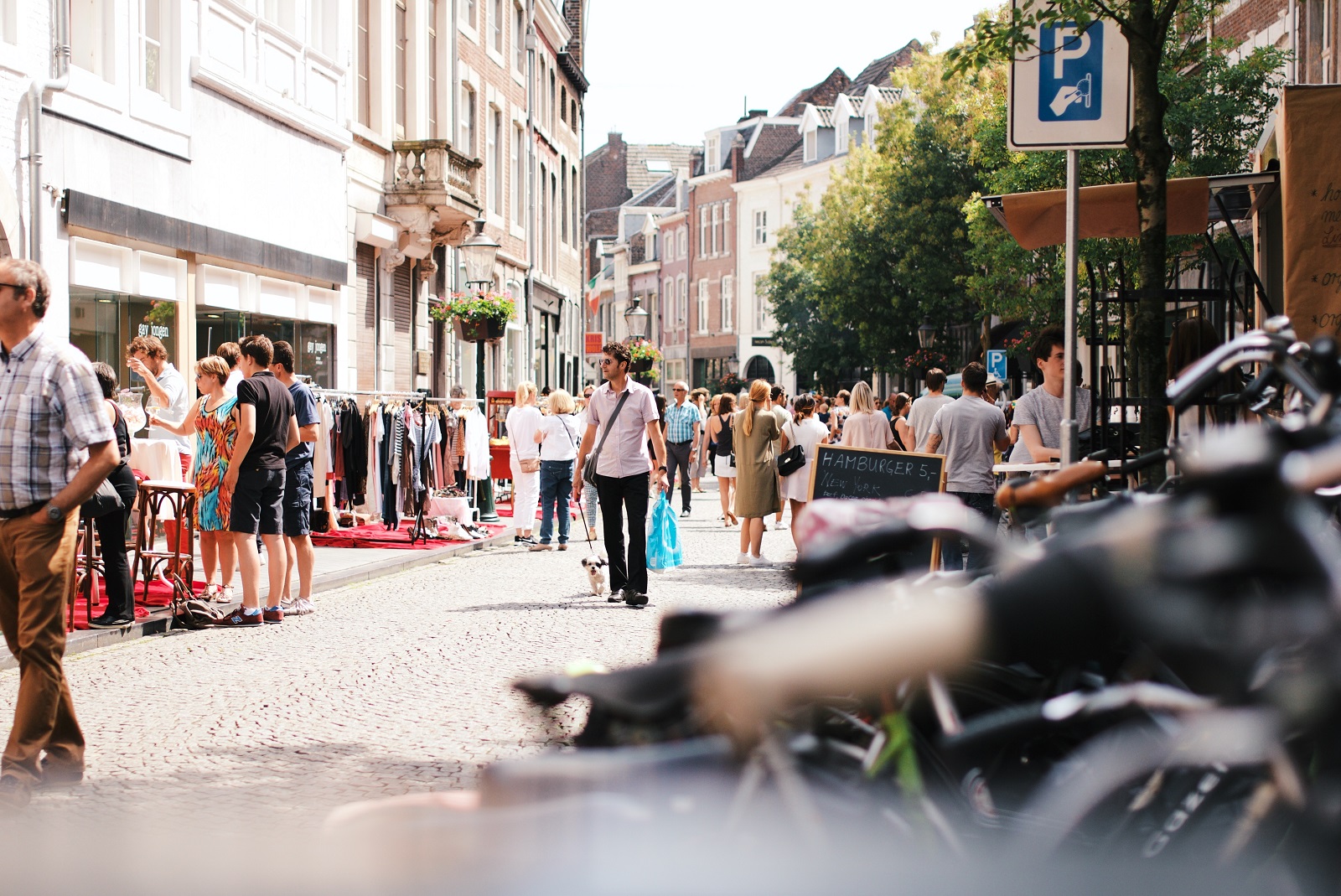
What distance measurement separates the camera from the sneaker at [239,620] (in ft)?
33.4

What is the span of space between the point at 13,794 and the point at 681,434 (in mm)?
16978

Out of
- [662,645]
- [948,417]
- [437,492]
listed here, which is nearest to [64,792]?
[662,645]

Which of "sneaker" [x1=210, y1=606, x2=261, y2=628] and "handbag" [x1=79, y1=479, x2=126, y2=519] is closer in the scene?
"handbag" [x1=79, y1=479, x2=126, y2=519]

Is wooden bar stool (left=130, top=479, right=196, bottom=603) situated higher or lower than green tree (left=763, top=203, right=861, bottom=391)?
lower

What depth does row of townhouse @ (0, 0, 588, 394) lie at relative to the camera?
14195 millimetres

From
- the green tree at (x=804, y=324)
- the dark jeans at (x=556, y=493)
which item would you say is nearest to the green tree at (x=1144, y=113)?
the dark jeans at (x=556, y=493)

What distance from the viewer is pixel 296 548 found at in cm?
1083

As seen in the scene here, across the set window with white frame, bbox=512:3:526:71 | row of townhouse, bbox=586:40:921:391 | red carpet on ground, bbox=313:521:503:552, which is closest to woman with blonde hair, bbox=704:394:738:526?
red carpet on ground, bbox=313:521:503:552

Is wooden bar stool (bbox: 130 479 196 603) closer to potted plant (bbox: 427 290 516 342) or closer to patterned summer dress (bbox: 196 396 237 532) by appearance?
patterned summer dress (bbox: 196 396 237 532)

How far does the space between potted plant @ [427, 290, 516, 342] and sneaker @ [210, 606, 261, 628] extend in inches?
556

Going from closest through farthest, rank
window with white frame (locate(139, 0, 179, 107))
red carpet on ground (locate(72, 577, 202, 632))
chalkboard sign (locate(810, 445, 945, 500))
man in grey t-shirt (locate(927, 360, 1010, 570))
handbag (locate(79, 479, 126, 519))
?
1. handbag (locate(79, 479, 126, 519))
2. man in grey t-shirt (locate(927, 360, 1010, 570))
3. chalkboard sign (locate(810, 445, 945, 500))
4. red carpet on ground (locate(72, 577, 202, 632))
5. window with white frame (locate(139, 0, 179, 107))

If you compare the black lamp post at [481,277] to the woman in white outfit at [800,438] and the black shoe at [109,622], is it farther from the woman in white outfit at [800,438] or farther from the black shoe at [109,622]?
the black shoe at [109,622]

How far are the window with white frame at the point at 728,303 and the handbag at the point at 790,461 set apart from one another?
2161 inches

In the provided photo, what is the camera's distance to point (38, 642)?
5.46 metres
